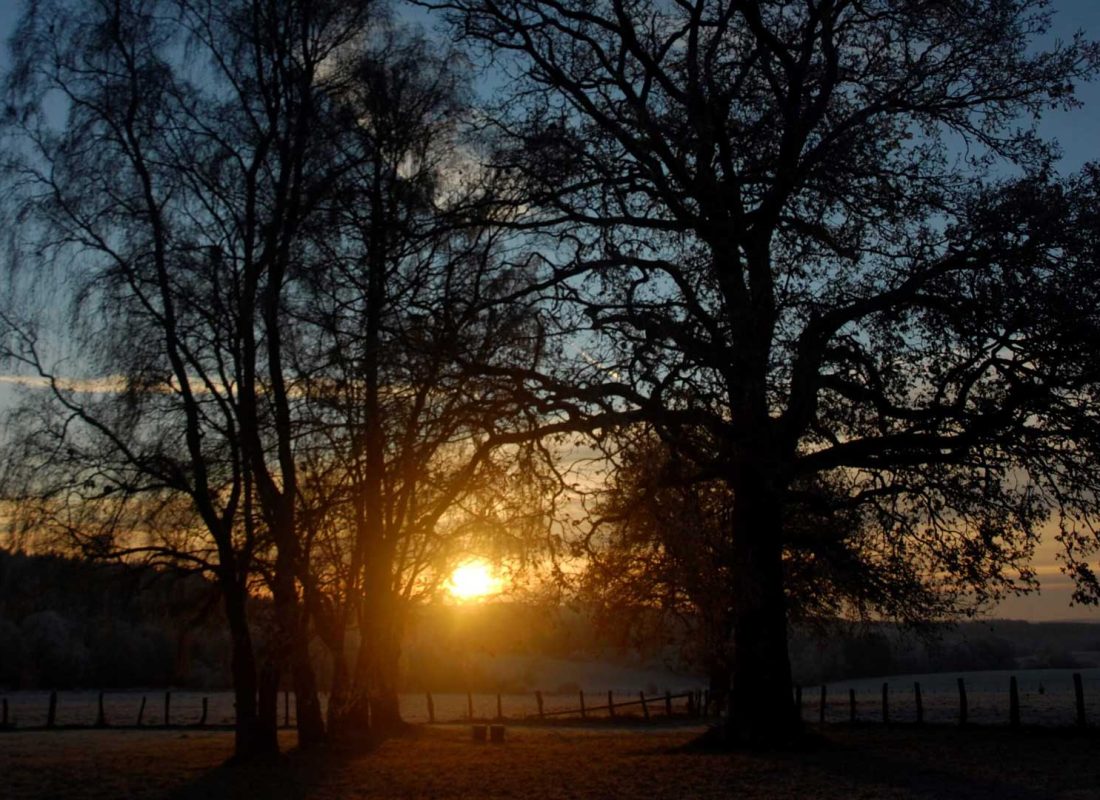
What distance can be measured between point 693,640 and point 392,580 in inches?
355

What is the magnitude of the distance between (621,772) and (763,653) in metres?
2.57

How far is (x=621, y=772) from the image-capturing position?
43.9ft

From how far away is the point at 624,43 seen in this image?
13922 mm

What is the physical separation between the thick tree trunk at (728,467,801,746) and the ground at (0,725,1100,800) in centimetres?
54

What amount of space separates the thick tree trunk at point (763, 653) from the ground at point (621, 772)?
1.77 ft

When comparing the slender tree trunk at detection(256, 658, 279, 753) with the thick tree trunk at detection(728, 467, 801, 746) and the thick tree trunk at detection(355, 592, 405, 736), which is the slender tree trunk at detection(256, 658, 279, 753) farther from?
the thick tree trunk at detection(728, 467, 801, 746)

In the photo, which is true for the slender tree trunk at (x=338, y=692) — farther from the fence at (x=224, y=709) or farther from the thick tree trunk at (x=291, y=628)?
the fence at (x=224, y=709)

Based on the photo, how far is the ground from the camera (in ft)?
37.4

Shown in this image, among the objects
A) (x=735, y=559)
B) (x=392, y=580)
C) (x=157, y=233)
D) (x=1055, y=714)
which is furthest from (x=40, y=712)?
(x=735, y=559)

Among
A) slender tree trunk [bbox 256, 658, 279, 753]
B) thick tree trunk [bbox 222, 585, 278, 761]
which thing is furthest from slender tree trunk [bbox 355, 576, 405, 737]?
thick tree trunk [bbox 222, 585, 278, 761]

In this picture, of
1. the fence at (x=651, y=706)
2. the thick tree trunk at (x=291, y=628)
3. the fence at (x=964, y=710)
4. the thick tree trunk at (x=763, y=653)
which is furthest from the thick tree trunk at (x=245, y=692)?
the fence at (x=651, y=706)

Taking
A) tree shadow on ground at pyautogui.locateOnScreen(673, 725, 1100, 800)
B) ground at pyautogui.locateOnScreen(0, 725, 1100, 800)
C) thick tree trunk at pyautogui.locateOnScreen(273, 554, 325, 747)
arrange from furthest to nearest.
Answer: thick tree trunk at pyautogui.locateOnScreen(273, 554, 325, 747), ground at pyautogui.locateOnScreen(0, 725, 1100, 800), tree shadow on ground at pyautogui.locateOnScreen(673, 725, 1100, 800)

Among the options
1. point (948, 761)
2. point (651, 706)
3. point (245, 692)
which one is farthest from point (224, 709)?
point (948, 761)

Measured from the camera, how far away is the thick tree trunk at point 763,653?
14.4 m
